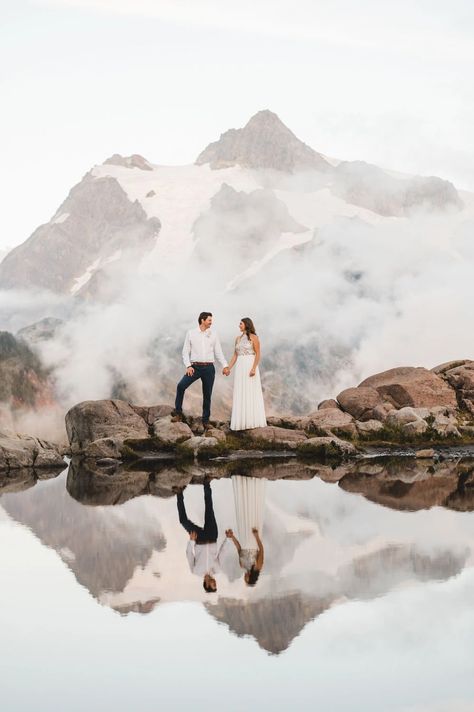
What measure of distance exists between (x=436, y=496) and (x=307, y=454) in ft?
32.7

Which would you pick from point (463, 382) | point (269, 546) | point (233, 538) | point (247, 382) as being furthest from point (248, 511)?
point (463, 382)

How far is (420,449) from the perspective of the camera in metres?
27.3

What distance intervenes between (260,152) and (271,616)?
16182 cm

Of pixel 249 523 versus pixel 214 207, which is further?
pixel 214 207

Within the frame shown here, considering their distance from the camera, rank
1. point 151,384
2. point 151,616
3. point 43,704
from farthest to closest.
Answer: point 151,384, point 151,616, point 43,704

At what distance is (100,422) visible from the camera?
1078 inches

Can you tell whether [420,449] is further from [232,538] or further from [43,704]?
[43,704]

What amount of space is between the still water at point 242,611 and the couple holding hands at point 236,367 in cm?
978

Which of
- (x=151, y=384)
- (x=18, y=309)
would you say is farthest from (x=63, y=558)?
(x=18, y=309)

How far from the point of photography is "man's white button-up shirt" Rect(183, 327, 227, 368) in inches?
977

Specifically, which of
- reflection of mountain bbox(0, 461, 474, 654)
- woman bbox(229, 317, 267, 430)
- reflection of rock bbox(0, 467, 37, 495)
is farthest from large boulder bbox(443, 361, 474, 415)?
reflection of rock bbox(0, 467, 37, 495)

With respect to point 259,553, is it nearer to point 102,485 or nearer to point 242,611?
point 242,611

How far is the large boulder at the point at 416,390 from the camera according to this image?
3159 centimetres

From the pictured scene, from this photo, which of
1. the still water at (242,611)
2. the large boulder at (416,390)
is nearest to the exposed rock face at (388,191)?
the large boulder at (416,390)
